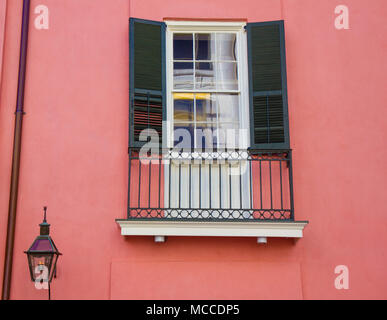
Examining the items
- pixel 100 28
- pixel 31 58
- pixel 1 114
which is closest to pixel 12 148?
pixel 1 114

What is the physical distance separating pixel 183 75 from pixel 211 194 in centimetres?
163

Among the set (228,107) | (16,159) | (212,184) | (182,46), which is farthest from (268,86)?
(16,159)

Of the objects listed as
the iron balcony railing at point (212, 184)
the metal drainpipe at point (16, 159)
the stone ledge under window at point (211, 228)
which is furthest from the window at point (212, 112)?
the metal drainpipe at point (16, 159)

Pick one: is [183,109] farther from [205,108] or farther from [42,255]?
[42,255]

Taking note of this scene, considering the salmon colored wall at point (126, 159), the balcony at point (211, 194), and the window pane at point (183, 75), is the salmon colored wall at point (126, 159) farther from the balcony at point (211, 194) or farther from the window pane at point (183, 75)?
the window pane at point (183, 75)

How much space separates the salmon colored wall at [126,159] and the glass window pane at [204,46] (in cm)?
28

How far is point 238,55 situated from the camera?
26.7 ft

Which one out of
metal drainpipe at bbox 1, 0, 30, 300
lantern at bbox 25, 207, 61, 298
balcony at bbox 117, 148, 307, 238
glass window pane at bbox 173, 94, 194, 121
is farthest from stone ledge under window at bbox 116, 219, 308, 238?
glass window pane at bbox 173, 94, 194, 121

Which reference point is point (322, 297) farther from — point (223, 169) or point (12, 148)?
point (12, 148)

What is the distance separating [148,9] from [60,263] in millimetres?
3392

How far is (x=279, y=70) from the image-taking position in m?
7.84

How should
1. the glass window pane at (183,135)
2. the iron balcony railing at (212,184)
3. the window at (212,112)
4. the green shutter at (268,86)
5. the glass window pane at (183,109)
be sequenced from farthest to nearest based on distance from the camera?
the glass window pane at (183,109), the glass window pane at (183,135), the green shutter at (268,86), the window at (212,112), the iron balcony railing at (212,184)

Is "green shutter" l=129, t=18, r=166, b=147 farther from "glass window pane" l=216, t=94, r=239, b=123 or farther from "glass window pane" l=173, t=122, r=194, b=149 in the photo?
"glass window pane" l=216, t=94, r=239, b=123

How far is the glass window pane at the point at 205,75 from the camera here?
8.09 meters
